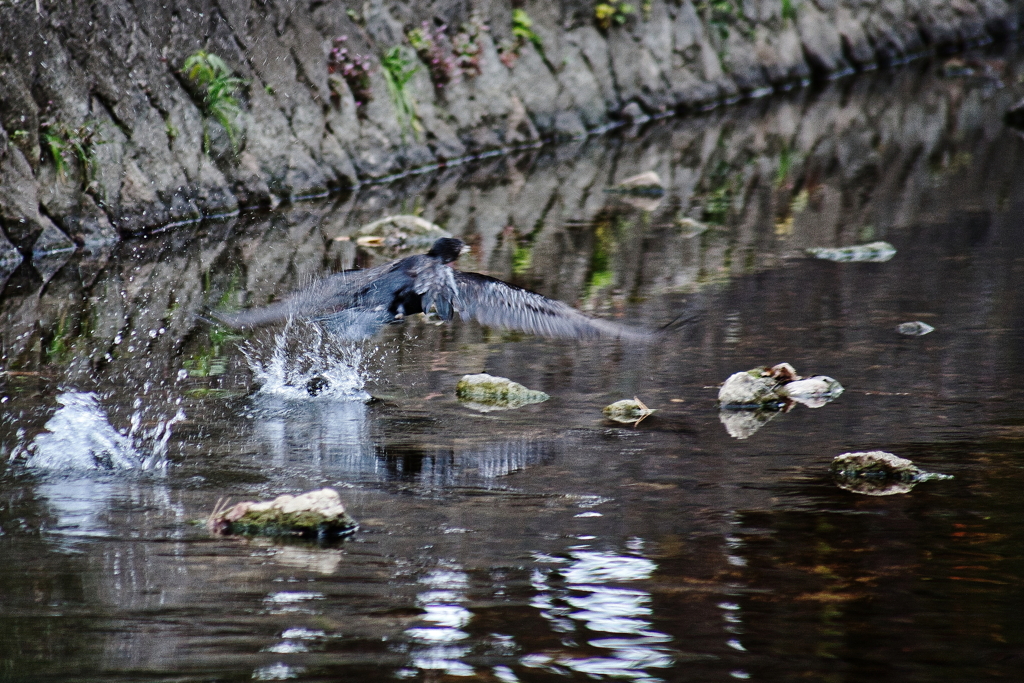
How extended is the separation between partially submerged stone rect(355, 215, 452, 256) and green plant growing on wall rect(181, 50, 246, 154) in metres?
2.56

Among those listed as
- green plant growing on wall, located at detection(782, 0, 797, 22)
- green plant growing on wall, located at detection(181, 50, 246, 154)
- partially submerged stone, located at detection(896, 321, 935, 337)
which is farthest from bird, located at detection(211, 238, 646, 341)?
green plant growing on wall, located at detection(782, 0, 797, 22)

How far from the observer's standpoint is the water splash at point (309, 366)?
254 inches

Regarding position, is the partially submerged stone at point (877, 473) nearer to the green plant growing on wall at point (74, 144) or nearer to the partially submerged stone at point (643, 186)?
the green plant growing on wall at point (74, 144)

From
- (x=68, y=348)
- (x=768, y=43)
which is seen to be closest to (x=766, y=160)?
(x=768, y=43)

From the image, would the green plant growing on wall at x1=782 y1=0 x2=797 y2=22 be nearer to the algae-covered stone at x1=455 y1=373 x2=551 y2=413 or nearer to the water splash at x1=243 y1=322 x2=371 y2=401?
the water splash at x1=243 y1=322 x2=371 y2=401

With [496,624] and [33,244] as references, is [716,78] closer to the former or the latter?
[33,244]

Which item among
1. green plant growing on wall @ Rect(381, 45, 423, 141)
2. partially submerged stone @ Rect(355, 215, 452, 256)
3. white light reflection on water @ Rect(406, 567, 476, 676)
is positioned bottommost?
white light reflection on water @ Rect(406, 567, 476, 676)

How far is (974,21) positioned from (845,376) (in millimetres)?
20266

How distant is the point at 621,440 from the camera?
5.38 metres

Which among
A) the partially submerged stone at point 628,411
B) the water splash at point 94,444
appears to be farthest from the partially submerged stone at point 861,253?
the water splash at point 94,444

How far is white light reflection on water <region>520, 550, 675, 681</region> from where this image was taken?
322cm

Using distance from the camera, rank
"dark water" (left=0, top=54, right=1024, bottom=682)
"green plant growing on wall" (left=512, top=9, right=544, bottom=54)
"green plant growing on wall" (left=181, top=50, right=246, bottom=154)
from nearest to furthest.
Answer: "dark water" (left=0, top=54, right=1024, bottom=682) → "green plant growing on wall" (left=181, top=50, right=246, bottom=154) → "green plant growing on wall" (left=512, top=9, right=544, bottom=54)

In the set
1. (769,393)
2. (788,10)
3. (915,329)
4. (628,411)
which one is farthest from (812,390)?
(788,10)

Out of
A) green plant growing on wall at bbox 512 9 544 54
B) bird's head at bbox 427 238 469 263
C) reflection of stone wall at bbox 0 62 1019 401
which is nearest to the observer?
bird's head at bbox 427 238 469 263
